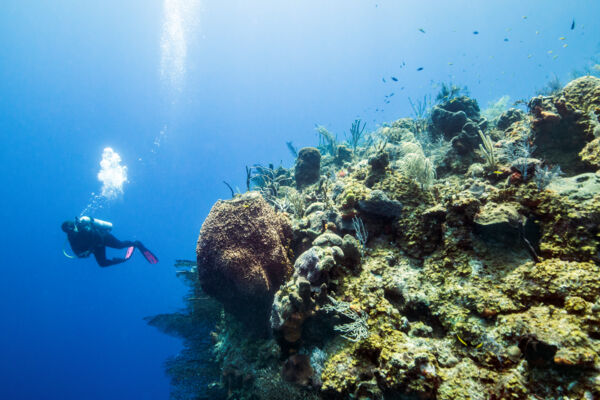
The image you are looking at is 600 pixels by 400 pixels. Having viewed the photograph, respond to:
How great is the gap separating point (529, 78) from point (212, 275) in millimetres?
182211

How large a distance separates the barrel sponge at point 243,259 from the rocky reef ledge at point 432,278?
0.03m

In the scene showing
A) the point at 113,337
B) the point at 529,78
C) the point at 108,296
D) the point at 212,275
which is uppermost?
the point at 529,78

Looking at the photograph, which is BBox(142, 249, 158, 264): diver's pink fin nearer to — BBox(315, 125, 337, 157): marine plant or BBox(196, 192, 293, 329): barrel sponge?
BBox(196, 192, 293, 329): barrel sponge

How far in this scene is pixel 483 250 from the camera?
11.0 feet

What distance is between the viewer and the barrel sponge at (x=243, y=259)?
454 cm

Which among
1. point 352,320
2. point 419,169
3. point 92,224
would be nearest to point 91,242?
point 92,224

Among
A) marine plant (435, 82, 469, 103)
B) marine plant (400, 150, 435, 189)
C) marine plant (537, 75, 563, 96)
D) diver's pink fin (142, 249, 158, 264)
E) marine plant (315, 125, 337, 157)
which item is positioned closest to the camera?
marine plant (400, 150, 435, 189)

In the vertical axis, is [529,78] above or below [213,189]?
above

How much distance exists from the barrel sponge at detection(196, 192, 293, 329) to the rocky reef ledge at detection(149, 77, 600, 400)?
3 cm

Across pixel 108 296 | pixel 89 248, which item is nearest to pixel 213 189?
pixel 108 296

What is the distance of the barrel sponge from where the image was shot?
4539 millimetres

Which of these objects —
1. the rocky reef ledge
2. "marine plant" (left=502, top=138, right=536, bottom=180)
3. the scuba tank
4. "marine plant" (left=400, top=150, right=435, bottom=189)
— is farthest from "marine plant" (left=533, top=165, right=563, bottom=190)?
the scuba tank

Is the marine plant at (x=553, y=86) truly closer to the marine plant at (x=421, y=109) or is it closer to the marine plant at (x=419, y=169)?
the marine plant at (x=421, y=109)

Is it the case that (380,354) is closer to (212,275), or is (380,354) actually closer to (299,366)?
(299,366)
